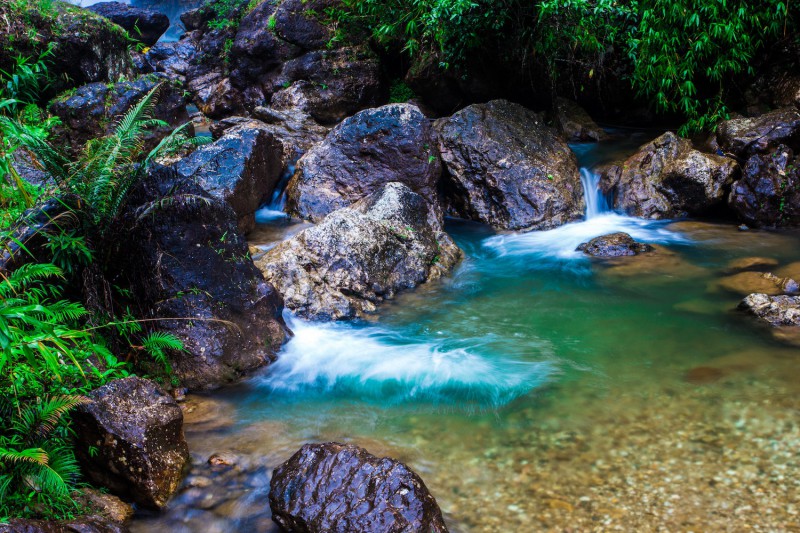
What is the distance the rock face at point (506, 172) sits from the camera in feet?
29.8

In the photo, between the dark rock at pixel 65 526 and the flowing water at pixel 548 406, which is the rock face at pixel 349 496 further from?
the dark rock at pixel 65 526

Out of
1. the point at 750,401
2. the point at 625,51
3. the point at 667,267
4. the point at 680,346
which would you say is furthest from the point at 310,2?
the point at 750,401

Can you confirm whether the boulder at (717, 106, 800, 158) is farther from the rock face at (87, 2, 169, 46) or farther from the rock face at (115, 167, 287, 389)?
the rock face at (87, 2, 169, 46)

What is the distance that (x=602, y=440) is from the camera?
3.99 m

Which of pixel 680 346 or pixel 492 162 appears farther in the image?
pixel 492 162

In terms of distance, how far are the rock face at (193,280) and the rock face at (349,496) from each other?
1833mm

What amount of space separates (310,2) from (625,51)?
26.4 feet

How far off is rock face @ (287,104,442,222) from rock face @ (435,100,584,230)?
690mm

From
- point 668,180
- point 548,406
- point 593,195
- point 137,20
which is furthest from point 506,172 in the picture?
point 137,20

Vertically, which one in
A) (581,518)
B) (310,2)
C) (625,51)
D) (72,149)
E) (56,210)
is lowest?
(581,518)

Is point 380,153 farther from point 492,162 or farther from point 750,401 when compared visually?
point 750,401

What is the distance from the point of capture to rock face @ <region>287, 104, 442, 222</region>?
348 inches

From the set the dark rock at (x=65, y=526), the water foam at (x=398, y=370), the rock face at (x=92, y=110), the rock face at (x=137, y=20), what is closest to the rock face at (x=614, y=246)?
the water foam at (x=398, y=370)

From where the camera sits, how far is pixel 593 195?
31.6 ft
